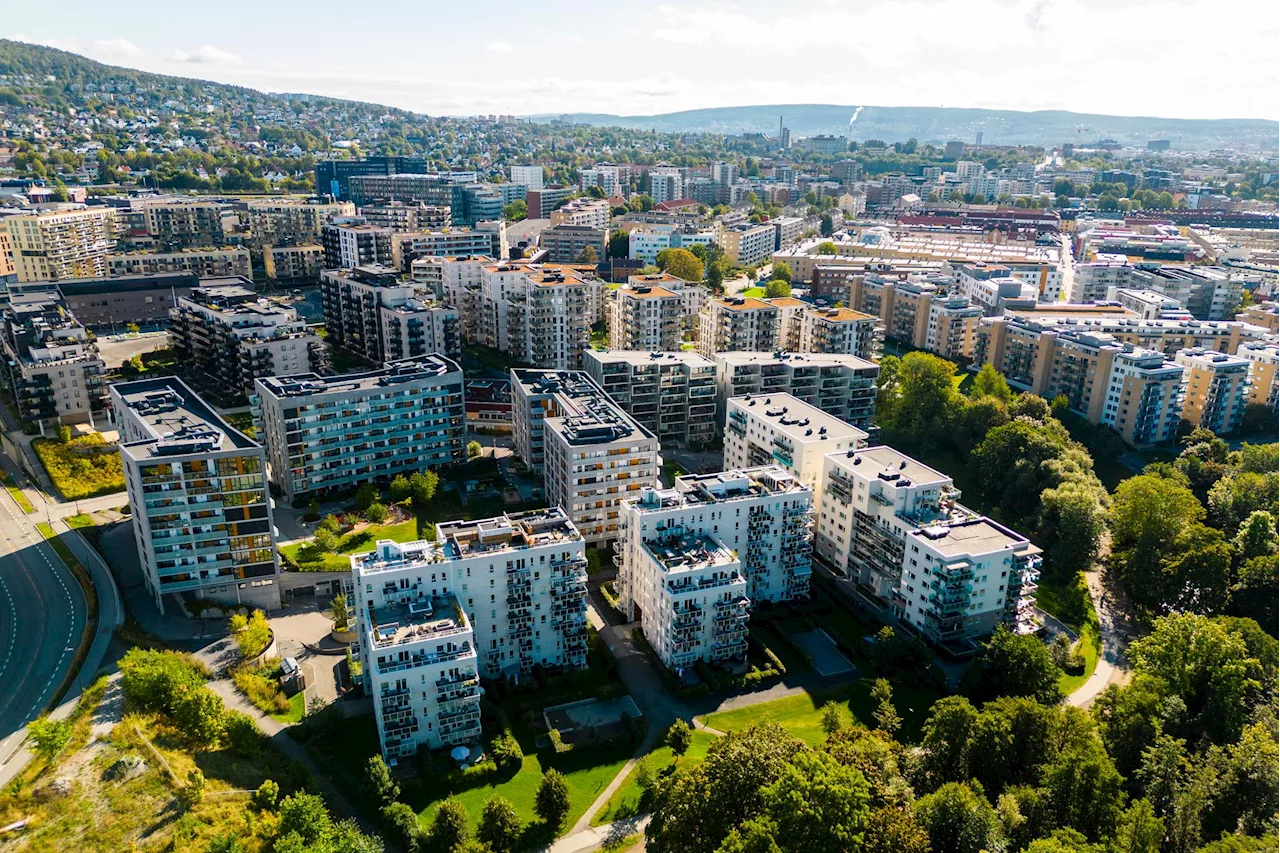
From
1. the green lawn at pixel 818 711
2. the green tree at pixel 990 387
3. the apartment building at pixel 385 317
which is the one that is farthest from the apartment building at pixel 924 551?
the apartment building at pixel 385 317

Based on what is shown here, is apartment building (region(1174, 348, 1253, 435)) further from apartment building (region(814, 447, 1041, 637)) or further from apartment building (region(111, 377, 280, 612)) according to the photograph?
apartment building (region(111, 377, 280, 612))

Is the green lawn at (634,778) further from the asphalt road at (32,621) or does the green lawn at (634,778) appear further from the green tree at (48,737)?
the asphalt road at (32,621)

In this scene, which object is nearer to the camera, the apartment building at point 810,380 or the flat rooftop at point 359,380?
the flat rooftop at point 359,380

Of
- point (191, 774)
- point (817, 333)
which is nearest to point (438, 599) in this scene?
point (191, 774)

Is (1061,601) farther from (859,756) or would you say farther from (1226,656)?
(859,756)

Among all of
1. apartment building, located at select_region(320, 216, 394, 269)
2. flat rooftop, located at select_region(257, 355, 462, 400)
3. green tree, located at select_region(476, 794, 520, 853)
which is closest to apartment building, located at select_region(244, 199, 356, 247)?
apartment building, located at select_region(320, 216, 394, 269)

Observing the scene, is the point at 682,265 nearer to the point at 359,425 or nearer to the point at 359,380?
the point at 359,380

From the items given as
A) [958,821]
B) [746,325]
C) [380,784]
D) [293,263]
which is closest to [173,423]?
[380,784]
